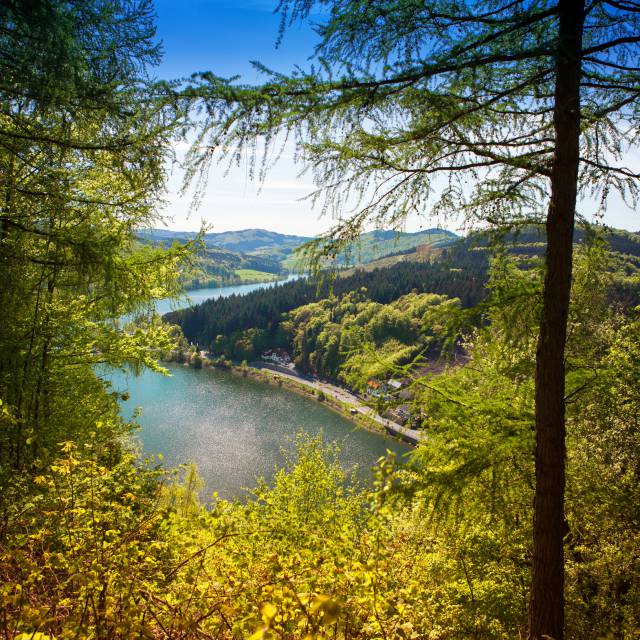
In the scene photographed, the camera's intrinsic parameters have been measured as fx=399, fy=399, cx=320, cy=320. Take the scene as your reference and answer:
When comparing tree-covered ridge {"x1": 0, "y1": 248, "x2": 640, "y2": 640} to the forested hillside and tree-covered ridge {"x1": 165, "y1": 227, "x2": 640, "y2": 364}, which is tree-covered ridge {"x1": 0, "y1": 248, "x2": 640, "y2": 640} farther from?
tree-covered ridge {"x1": 165, "y1": 227, "x2": 640, "y2": 364}

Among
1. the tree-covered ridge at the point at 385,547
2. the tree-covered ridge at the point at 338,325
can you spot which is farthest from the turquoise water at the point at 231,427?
the tree-covered ridge at the point at 385,547

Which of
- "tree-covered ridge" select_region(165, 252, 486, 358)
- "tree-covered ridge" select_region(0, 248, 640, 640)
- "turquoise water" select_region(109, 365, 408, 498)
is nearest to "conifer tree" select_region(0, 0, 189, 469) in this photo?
"tree-covered ridge" select_region(0, 248, 640, 640)

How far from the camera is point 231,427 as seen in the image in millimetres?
50625

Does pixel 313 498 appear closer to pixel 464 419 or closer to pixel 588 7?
pixel 464 419

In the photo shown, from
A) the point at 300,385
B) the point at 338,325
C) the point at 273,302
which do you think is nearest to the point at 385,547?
the point at 300,385

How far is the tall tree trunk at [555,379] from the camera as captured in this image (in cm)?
352

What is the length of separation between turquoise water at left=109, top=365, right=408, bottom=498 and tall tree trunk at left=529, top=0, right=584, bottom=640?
26919 mm

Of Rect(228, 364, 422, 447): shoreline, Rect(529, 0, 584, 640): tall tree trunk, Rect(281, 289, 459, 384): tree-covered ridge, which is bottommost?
Rect(228, 364, 422, 447): shoreline

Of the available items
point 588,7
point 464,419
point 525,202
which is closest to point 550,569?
point 464,419

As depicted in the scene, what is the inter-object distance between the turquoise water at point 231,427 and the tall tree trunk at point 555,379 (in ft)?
88.3

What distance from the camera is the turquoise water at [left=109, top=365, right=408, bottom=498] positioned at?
39156 mm

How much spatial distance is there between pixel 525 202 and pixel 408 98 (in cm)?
157

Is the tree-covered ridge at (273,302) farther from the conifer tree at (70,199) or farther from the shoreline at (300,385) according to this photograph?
the conifer tree at (70,199)

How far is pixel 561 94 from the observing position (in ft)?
11.3
